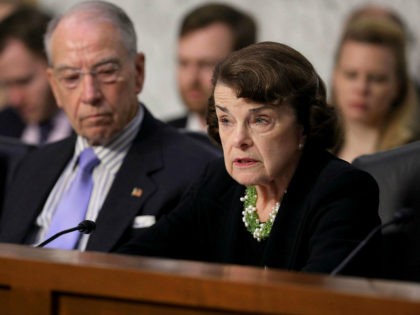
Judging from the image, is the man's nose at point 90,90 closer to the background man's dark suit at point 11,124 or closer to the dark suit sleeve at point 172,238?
the dark suit sleeve at point 172,238

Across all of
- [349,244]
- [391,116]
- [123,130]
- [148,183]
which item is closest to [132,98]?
→ [123,130]

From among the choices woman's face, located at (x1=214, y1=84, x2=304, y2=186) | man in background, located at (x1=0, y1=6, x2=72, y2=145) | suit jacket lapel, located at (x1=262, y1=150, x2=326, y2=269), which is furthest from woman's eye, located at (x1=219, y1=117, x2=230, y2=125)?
man in background, located at (x1=0, y1=6, x2=72, y2=145)

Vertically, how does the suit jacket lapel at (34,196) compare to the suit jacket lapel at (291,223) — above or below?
below

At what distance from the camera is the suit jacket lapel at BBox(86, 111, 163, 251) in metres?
3.33

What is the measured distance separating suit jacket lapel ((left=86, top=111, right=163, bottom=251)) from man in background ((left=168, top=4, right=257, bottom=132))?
2.04 m

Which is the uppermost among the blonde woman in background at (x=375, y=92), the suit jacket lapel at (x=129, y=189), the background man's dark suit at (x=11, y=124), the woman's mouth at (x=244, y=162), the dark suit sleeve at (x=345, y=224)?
the woman's mouth at (x=244, y=162)

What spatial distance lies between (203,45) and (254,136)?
3.08m

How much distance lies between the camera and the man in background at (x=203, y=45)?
18.5 ft

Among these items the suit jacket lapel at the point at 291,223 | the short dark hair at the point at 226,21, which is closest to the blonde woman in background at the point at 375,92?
the short dark hair at the point at 226,21

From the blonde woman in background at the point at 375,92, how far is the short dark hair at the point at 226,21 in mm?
532

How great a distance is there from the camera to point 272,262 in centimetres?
265

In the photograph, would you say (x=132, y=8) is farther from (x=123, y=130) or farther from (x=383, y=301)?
(x=383, y=301)

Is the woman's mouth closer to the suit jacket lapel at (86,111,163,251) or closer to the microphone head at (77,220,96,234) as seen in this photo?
the microphone head at (77,220,96,234)

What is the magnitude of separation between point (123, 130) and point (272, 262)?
1.10m
